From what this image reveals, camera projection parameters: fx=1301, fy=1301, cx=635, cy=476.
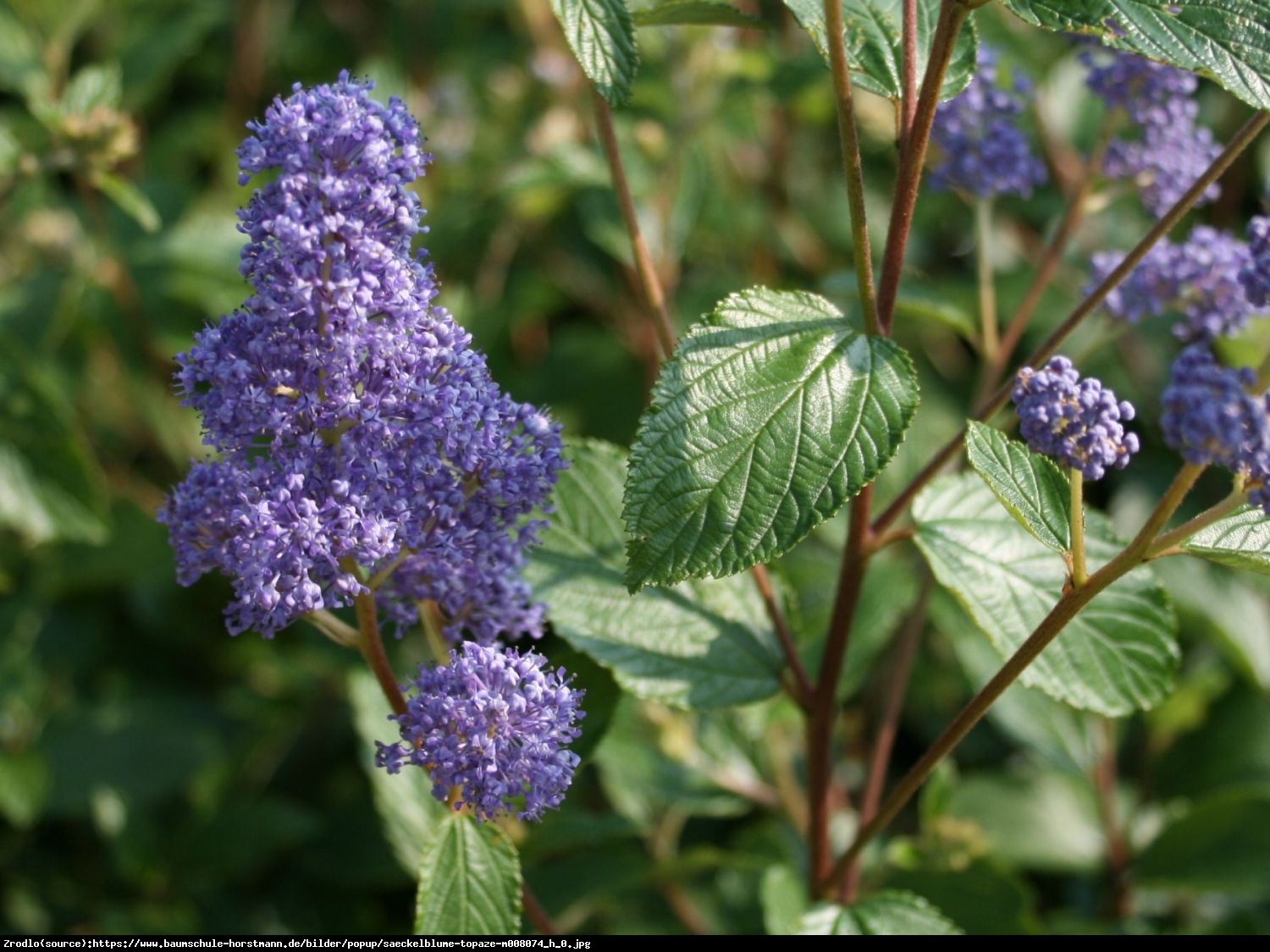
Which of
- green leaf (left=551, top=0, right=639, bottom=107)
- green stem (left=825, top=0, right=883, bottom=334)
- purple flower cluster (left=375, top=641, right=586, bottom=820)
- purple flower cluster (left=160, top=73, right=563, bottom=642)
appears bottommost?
purple flower cluster (left=375, top=641, right=586, bottom=820)

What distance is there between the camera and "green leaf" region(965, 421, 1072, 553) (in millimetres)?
1668

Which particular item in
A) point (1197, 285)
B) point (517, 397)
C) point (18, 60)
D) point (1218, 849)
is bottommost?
point (1218, 849)

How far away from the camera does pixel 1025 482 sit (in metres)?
1.74

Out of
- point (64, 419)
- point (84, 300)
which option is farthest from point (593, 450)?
point (84, 300)

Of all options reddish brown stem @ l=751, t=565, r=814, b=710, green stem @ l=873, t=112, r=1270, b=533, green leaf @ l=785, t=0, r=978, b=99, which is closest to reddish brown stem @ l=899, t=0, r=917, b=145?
green leaf @ l=785, t=0, r=978, b=99

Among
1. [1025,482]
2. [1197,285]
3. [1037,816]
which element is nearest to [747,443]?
[1025,482]

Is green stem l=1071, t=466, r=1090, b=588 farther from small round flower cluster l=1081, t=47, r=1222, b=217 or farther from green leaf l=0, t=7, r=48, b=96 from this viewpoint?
green leaf l=0, t=7, r=48, b=96

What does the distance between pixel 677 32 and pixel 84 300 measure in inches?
83.1

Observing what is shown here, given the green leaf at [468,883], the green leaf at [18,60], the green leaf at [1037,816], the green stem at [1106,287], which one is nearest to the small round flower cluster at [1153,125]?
the green stem at [1106,287]

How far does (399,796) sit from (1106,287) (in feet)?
5.41

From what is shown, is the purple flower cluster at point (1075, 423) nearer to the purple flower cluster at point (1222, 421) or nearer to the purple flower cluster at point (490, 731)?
the purple flower cluster at point (1222, 421)

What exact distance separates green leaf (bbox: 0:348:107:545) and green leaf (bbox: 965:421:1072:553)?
8.32 feet

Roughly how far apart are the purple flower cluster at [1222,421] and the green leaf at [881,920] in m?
1.02

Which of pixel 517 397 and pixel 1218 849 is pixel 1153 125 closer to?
pixel 1218 849
